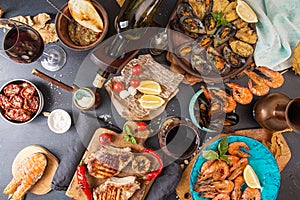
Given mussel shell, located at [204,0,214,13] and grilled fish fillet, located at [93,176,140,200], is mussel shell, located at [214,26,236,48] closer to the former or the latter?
mussel shell, located at [204,0,214,13]

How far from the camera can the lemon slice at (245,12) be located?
1964 mm

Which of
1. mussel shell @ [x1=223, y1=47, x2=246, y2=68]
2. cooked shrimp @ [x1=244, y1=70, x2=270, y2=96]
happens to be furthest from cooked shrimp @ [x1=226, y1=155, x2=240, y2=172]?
mussel shell @ [x1=223, y1=47, x2=246, y2=68]

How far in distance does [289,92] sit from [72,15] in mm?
1164

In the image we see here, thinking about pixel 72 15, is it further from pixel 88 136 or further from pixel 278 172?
pixel 278 172

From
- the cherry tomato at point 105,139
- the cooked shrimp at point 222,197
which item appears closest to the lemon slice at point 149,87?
the cherry tomato at point 105,139

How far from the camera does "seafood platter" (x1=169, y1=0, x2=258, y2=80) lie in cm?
195

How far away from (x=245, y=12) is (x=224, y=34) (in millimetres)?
144

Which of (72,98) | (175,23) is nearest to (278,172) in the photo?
(175,23)

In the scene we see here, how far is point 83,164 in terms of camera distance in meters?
2.00

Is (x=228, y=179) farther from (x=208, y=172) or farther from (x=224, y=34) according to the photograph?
(x=224, y=34)

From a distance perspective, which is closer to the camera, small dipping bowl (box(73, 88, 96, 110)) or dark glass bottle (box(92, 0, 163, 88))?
dark glass bottle (box(92, 0, 163, 88))

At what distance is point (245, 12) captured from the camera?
6.48ft

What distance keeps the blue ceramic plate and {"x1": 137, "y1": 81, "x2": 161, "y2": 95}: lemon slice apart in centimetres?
38

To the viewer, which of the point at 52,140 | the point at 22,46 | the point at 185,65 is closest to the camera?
the point at 22,46
